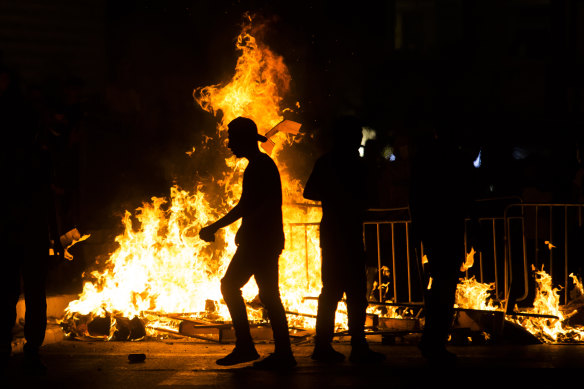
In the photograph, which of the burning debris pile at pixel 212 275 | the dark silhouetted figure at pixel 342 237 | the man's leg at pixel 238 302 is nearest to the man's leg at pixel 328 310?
the dark silhouetted figure at pixel 342 237

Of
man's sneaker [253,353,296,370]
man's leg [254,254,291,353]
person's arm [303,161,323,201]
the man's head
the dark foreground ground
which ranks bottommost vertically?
the dark foreground ground

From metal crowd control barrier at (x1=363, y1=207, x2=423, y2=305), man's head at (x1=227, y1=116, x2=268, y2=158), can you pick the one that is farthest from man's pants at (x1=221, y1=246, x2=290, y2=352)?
metal crowd control barrier at (x1=363, y1=207, x2=423, y2=305)

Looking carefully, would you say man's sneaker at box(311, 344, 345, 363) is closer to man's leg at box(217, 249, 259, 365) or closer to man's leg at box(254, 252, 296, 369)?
man's leg at box(254, 252, 296, 369)

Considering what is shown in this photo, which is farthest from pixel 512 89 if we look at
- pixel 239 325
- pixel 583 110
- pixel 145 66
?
pixel 239 325

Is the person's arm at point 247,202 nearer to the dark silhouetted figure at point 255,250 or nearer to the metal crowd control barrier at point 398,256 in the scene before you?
A: the dark silhouetted figure at point 255,250

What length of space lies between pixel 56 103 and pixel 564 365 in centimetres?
712

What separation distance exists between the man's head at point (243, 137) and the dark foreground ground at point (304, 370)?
1785 millimetres

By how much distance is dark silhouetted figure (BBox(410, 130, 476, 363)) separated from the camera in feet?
25.4

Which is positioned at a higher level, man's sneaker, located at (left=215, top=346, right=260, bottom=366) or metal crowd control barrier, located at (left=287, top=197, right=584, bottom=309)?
metal crowd control barrier, located at (left=287, top=197, right=584, bottom=309)

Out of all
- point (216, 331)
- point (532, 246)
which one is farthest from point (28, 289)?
point (532, 246)

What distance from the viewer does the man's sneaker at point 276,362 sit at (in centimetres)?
738

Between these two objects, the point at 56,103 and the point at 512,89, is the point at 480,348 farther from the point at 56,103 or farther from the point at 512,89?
the point at 512,89

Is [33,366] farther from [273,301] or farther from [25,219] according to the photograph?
[273,301]

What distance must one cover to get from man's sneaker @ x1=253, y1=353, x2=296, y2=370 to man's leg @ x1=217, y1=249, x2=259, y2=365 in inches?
4.3
